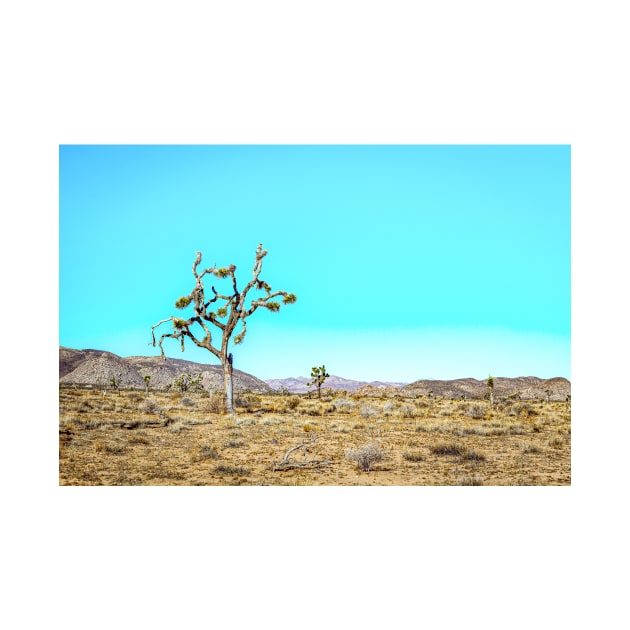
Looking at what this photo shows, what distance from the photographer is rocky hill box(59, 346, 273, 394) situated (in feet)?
199

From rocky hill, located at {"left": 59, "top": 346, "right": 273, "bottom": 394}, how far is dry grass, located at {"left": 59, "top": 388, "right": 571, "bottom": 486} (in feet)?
126

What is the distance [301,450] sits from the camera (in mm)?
13992

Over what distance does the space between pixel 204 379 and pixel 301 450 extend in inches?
2094

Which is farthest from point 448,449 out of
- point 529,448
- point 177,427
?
point 177,427

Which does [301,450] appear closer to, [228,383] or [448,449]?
[448,449]

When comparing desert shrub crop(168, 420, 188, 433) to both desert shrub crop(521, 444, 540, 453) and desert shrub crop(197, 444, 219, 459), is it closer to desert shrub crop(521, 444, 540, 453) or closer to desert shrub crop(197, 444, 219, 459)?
desert shrub crop(197, 444, 219, 459)

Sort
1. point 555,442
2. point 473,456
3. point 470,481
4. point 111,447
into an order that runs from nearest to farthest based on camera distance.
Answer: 1. point 470,481
2. point 473,456
3. point 111,447
4. point 555,442

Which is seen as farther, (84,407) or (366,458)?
(84,407)

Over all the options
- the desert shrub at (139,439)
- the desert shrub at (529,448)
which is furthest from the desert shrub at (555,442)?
the desert shrub at (139,439)

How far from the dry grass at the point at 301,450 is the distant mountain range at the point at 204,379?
35472 millimetres

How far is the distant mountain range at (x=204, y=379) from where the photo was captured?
2360 inches

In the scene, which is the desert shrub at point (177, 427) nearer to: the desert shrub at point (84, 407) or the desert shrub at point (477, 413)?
the desert shrub at point (84, 407)
